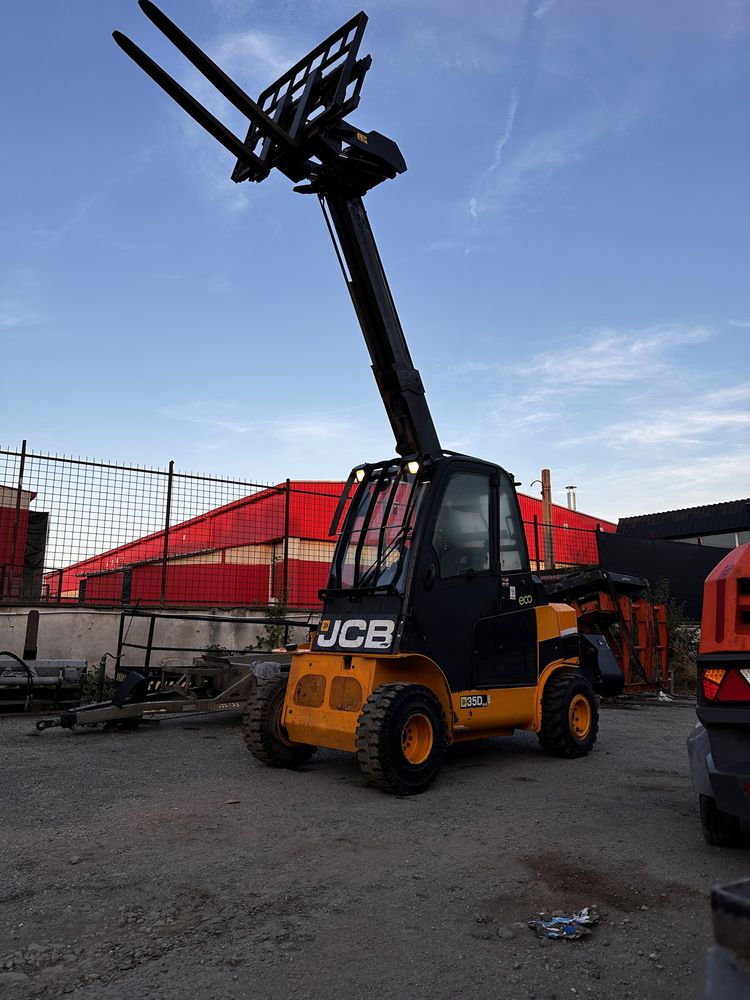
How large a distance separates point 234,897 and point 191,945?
0.50 meters

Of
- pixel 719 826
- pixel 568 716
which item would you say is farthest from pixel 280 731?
pixel 719 826

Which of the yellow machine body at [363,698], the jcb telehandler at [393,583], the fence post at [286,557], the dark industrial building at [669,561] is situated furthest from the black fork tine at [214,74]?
the dark industrial building at [669,561]

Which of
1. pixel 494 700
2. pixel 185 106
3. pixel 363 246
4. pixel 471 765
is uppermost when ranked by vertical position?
pixel 185 106

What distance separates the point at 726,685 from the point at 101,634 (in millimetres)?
9761

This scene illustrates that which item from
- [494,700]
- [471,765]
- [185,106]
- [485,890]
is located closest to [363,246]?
[185,106]

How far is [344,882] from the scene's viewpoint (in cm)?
352

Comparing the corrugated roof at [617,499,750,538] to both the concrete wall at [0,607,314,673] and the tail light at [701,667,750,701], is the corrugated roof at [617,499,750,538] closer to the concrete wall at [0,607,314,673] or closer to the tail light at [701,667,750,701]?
the concrete wall at [0,607,314,673]

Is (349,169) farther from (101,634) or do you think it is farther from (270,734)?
(101,634)

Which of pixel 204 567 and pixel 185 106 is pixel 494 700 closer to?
pixel 185 106

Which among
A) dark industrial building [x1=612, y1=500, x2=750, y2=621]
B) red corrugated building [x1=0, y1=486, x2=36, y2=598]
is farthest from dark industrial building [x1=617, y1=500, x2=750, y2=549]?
red corrugated building [x1=0, y1=486, x2=36, y2=598]

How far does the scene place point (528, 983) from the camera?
2.53 meters

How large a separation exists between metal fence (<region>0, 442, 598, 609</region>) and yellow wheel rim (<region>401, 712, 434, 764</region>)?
4152mm

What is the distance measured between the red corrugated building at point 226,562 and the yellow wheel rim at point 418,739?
246 inches

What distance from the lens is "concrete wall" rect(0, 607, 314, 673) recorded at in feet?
35.2
